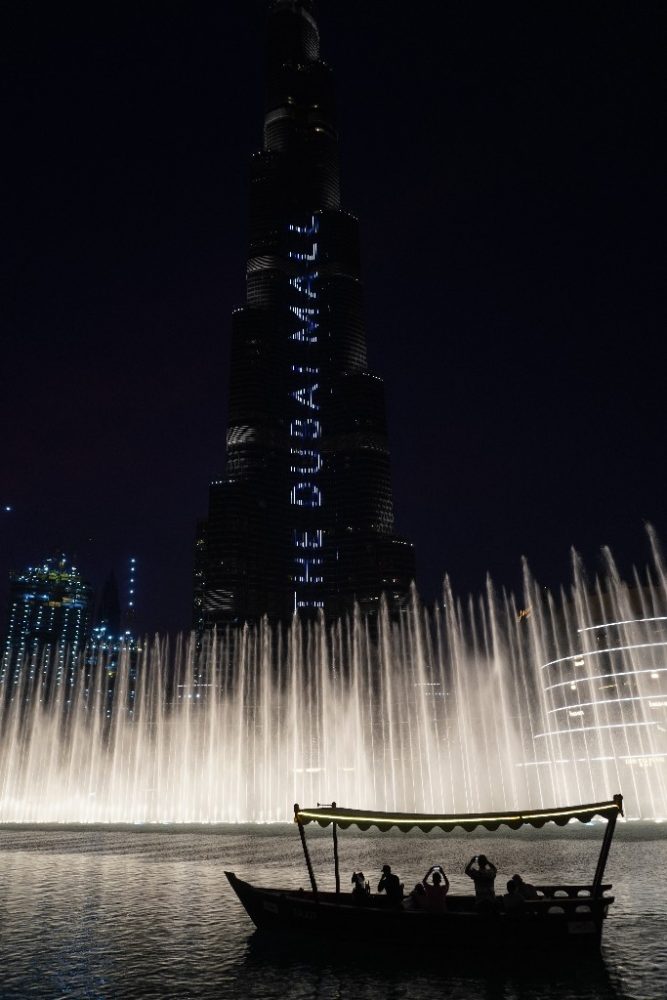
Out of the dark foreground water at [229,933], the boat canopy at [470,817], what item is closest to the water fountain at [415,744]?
the dark foreground water at [229,933]

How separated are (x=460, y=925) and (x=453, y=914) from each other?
0.30 metres

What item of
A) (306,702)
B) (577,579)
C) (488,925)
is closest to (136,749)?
(306,702)

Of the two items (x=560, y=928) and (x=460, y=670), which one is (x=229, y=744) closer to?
(x=460, y=670)

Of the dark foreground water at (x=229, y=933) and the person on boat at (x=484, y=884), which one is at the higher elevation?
the person on boat at (x=484, y=884)

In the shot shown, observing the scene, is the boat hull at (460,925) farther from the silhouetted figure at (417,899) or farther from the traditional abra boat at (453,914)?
the silhouetted figure at (417,899)

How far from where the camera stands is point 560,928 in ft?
51.7

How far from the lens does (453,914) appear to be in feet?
52.1

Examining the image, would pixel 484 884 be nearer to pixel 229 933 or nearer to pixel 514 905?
pixel 514 905

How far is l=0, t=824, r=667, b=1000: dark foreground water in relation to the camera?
13676mm

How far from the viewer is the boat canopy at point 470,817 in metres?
16.9

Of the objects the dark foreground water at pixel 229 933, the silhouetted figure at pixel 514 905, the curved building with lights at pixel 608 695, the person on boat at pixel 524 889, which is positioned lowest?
the dark foreground water at pixel 229 933

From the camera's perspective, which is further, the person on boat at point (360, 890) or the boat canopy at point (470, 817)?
the person on boat at point (360, 890)

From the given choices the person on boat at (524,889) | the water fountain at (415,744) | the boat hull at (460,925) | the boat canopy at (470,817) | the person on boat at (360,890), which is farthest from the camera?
the water fountain at (415,744)

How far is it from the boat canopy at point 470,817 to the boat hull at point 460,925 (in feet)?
5.83
